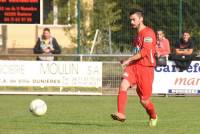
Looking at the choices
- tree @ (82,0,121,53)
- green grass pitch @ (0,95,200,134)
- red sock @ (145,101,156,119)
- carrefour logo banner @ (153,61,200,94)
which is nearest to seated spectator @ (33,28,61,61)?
green grass pitch @ (0,95,200,134)

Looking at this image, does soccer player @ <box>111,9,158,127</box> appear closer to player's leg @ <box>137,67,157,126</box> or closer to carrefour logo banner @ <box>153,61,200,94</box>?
player's leg @ <box>137,67,157,126</box>

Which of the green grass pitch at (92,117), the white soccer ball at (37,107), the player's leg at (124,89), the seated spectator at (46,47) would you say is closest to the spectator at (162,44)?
the green grass pitch at (92,117)

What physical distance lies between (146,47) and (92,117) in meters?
2.97

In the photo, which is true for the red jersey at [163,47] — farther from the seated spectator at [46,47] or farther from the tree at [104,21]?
the tree at [104,21]

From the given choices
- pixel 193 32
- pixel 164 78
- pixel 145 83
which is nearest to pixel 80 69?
pixel 164 78

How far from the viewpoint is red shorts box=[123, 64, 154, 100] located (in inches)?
492

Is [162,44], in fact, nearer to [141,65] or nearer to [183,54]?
[183,54]

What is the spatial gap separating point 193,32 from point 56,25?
8000 mm

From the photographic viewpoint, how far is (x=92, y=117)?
49.0 ft

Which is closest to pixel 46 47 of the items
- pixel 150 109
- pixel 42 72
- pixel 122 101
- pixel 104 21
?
pixel 42 72

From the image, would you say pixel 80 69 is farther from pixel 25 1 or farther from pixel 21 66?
pixel 25 1

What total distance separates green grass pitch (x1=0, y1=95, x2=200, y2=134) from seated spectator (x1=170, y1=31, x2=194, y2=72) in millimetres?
1179

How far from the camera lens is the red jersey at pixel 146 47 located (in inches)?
490

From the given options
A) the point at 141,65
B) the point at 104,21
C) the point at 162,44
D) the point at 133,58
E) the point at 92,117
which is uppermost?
Answer: the point at 104,21
